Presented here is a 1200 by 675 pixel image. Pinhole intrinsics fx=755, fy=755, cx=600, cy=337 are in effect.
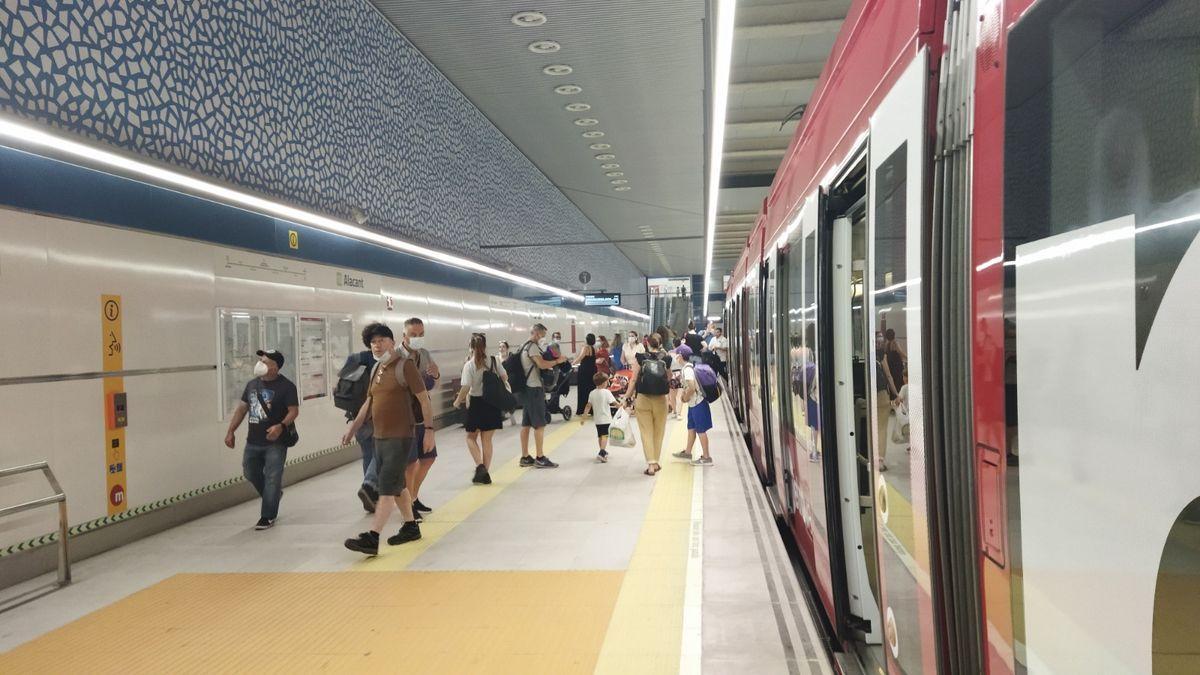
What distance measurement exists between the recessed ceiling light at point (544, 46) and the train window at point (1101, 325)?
9395 mm

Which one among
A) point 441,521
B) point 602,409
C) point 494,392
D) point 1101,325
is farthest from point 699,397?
point 1101,325

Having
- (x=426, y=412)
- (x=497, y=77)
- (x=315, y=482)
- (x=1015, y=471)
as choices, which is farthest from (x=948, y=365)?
(x=497, y=77)

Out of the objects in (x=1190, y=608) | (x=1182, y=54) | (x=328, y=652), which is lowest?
(x=328, y=652)

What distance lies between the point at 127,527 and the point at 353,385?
2.05 metres

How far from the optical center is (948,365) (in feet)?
5.21

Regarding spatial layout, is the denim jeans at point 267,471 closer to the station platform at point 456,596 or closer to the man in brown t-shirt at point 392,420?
the station platform at point 456,596

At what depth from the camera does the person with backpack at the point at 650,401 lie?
8094 millimetres

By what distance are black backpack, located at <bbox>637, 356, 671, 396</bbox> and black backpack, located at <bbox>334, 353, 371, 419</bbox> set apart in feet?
9.40

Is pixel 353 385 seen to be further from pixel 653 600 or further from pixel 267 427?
pixel 653 600

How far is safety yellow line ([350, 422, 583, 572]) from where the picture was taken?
540 centimetres

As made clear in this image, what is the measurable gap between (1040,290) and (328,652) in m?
3.77

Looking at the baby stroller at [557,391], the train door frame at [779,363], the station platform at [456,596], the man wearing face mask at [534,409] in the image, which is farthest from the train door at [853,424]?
the baby stroller at [557,391]

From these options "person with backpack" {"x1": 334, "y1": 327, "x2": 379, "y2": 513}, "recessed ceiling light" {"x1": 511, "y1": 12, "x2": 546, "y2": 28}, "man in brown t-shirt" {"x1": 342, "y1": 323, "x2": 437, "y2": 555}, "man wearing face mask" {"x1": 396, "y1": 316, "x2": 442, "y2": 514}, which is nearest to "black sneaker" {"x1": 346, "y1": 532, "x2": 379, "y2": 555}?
"man in brown t-shirt" {"x1": 342, "y1": 323, "x2": 437, "y2": 555}

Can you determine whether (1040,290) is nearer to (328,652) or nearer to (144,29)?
(328,652)
